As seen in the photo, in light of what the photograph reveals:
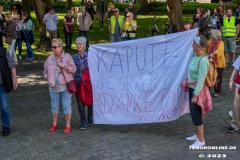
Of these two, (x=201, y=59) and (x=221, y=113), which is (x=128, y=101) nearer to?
(x=201, y=59)

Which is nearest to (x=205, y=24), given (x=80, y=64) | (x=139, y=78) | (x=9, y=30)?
(x=9, y=30)

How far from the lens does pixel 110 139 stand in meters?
6.21

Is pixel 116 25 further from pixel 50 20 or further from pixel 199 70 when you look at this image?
pixel 199 70

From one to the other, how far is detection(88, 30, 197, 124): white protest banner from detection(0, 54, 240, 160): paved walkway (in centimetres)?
29

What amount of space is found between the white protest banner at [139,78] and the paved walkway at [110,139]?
0.29 m

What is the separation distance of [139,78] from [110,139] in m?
1.14

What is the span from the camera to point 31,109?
26.5 ft

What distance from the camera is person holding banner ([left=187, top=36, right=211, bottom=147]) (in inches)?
214

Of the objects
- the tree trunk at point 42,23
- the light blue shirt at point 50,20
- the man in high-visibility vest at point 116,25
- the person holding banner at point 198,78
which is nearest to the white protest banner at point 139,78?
the person holding banner at point 198,78

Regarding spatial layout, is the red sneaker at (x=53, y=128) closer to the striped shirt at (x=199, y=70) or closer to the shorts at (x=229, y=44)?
the striped shirt at (x=199, y=70)

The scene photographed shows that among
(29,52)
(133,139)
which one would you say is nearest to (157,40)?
(133,139)

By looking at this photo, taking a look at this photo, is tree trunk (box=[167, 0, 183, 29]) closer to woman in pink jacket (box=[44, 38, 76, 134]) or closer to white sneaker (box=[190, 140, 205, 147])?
woman in pink jacket (box=[44, 38, 76, 134])

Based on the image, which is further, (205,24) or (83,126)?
(205,24)

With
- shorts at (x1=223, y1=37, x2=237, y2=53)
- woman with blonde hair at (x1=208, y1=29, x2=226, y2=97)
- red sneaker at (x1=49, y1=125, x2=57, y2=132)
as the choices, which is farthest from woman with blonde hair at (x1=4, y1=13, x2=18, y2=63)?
shorts at (x1=223, y1=37, x2=237, y2=53)
